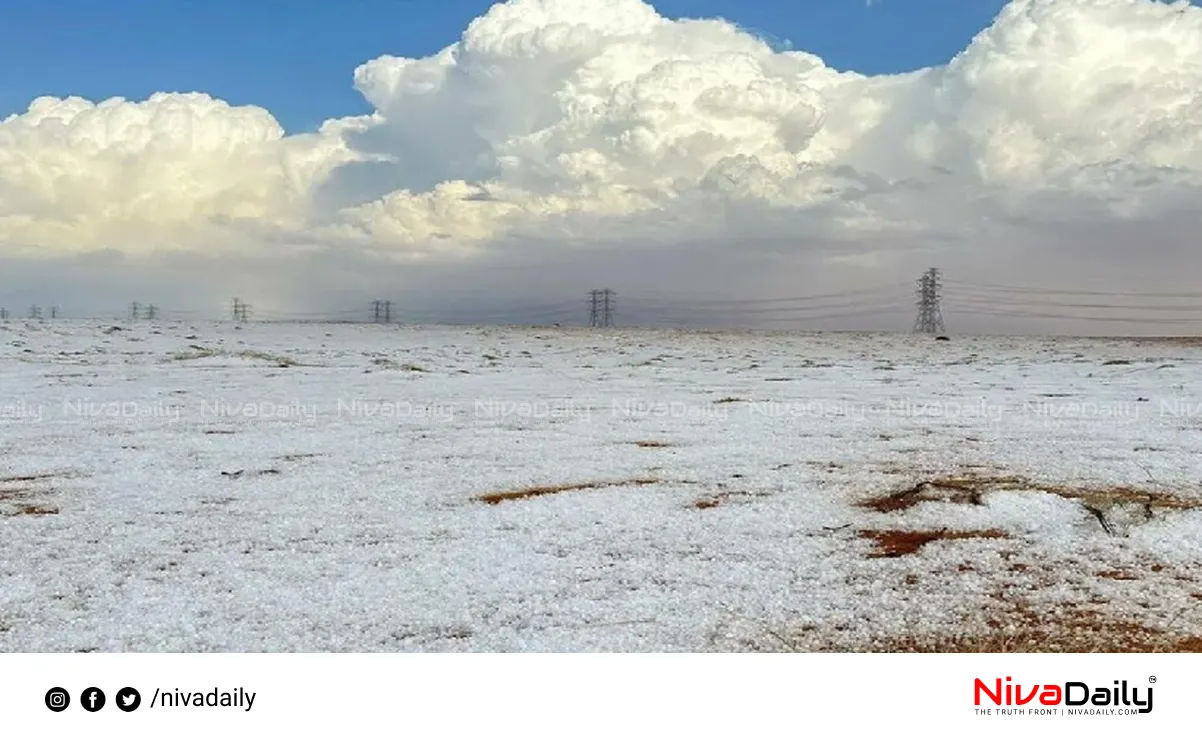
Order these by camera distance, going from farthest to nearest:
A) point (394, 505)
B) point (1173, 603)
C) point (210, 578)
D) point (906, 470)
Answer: point (906, 470), point (394, 505), point (210, 578), point (1173, 603)

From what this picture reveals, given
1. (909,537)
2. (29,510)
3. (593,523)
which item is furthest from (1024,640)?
(29,510)

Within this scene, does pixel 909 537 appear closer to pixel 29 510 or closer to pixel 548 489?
pixel 548 489

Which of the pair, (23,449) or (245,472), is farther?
(23,449)

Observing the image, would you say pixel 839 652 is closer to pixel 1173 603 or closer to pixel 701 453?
pixel 1173 603
